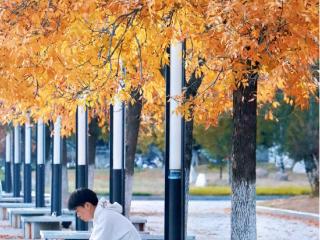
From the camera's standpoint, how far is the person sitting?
11.3m

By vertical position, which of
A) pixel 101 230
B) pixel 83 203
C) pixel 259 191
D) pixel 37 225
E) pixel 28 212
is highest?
pixel 259 191

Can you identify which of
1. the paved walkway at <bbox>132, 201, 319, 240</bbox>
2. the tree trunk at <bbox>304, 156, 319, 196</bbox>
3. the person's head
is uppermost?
the tree trunk at <bbox>304, 156, 319, 196</bbox>

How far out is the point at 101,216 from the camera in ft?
37.1

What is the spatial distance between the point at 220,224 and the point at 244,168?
63.8 ft

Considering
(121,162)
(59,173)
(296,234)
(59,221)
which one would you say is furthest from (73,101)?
(296,234)

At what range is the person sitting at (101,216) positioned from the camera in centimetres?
1128

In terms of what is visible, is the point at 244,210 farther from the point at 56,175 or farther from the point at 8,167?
the point at 8,167

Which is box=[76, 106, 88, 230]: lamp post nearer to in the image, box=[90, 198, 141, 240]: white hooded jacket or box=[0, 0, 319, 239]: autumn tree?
box=[0, 0, 319, 239]: autumn tree

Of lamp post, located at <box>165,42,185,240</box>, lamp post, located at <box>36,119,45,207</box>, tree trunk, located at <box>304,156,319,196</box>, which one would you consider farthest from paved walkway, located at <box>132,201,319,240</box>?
lamp post, located at <box>165,42,185,240</box>

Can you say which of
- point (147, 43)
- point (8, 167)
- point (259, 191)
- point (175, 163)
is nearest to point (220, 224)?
point (8, 167)

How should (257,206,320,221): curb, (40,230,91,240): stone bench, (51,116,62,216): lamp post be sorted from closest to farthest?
Result: (40,230,91,240): stone bench
(51,116,62,216): lamp post
(257,206,320,221): curb

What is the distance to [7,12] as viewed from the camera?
15961mm

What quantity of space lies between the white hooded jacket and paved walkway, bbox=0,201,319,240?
17595 mm

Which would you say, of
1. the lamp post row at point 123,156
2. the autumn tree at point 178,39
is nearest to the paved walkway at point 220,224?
the lamp post row at point 123,156
